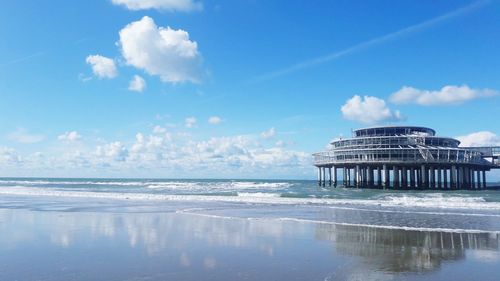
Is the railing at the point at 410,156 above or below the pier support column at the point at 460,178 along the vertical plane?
above

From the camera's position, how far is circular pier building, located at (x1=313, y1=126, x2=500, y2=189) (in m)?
53.6

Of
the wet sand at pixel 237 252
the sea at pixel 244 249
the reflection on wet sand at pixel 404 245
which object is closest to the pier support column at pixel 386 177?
the sea at pixel 244 249

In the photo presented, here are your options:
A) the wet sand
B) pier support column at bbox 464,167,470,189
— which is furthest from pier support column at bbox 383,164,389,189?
the wet sand

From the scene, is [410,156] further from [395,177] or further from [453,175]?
[453,175]

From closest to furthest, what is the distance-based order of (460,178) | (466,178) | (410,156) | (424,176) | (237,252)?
(237,252)
(410,156)
(424,176)
(460,178)
(466,178)

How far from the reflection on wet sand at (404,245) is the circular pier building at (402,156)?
128 feet

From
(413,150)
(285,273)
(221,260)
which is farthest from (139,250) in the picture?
(413,150)

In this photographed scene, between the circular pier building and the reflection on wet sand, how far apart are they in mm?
38989

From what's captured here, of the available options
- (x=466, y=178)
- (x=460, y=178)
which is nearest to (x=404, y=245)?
(x=460, y=178)

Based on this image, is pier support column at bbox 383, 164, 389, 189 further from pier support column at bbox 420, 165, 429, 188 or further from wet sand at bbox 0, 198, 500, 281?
wet sand at bbox 0, 198, 500, 281

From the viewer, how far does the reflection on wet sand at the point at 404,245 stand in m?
10.6

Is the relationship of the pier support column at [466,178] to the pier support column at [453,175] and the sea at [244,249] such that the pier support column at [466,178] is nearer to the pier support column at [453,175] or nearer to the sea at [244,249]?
the pier support column at [453,175]

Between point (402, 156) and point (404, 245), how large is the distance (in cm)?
4296

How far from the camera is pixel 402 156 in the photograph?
53.6 meters
